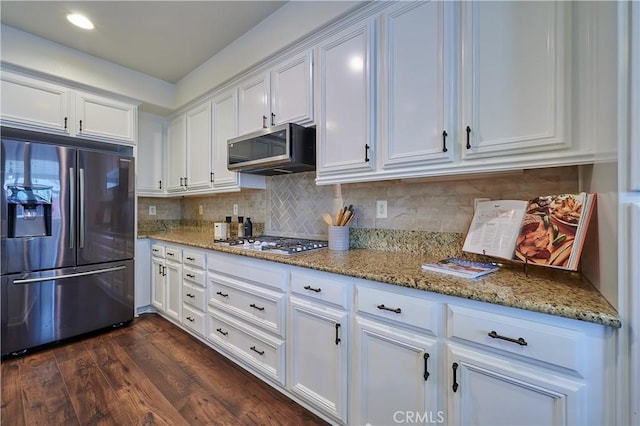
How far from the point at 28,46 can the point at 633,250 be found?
388 centimetres

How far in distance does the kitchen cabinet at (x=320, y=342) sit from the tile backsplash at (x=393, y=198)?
26.9 inches

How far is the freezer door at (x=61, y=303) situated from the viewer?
214 cm

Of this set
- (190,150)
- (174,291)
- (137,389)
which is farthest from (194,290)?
(190,150)

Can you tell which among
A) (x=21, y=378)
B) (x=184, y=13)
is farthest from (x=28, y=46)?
(x=21, y=378)

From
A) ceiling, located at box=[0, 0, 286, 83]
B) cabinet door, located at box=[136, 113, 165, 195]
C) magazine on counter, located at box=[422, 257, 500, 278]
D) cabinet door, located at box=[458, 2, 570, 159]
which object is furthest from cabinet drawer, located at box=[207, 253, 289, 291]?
ceiling, located at box=[0, 0, 286, 83]

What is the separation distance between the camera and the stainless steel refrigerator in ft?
7.00

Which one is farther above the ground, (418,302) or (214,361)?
(418,302)

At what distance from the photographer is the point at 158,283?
290 centimetres

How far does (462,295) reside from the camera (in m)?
0.99

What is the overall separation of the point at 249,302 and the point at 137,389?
869 millimetres

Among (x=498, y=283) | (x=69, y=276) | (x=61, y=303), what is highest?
(x=498, y=283)

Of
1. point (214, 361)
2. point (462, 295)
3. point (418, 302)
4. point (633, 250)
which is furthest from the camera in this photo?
point (214, 361)

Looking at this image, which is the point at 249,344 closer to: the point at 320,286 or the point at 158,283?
the point at 320,286

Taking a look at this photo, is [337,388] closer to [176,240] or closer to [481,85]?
[481,85]
